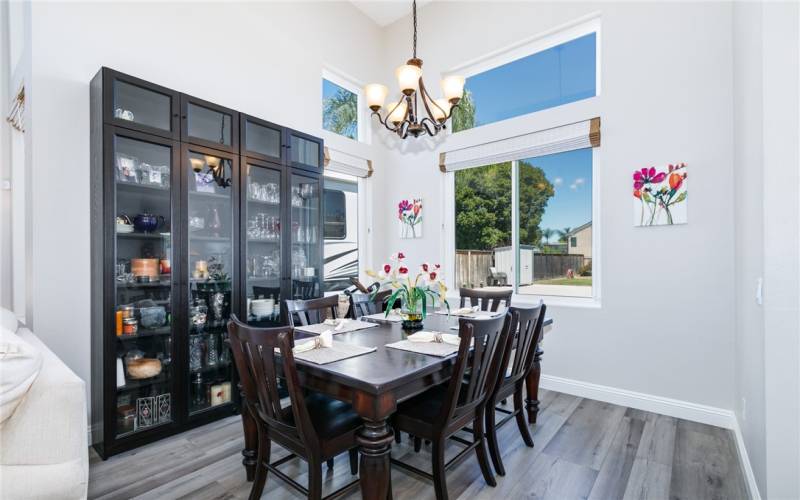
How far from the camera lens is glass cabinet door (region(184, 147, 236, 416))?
9.11 feet

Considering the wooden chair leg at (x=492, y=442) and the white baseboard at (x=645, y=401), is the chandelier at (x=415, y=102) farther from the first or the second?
the white baseboard at (x=645, y=401)

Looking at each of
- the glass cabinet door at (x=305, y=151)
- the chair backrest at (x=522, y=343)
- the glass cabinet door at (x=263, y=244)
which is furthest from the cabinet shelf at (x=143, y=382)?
the chair backrest at (x=522, y=343)

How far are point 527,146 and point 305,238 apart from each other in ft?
7.40

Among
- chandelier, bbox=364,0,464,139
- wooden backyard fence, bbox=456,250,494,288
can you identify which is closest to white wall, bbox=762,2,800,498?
chandelier, bbox=364,0,464,139

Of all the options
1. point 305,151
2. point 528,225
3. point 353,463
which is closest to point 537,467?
point 353,463

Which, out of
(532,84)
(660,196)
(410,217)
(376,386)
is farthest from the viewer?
(410,217)

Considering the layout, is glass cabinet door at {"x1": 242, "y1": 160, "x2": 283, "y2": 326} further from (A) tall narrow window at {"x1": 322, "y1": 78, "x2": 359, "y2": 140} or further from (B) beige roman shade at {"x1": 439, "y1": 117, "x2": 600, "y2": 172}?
(B) beige roman shade at {"x1": 439, "y1": 117, "x2": 600, "y2": 172}

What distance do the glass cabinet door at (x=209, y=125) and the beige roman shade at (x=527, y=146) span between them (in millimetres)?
2203

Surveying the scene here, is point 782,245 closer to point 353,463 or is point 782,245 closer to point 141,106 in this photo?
point 353,463

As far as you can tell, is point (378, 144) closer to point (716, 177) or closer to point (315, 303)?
point (315, 303)

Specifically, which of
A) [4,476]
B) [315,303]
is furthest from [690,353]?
[4,476]

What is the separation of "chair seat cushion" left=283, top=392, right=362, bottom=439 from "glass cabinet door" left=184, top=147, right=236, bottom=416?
1210mm

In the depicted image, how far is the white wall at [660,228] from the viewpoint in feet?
9.16

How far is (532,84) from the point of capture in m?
3.85
